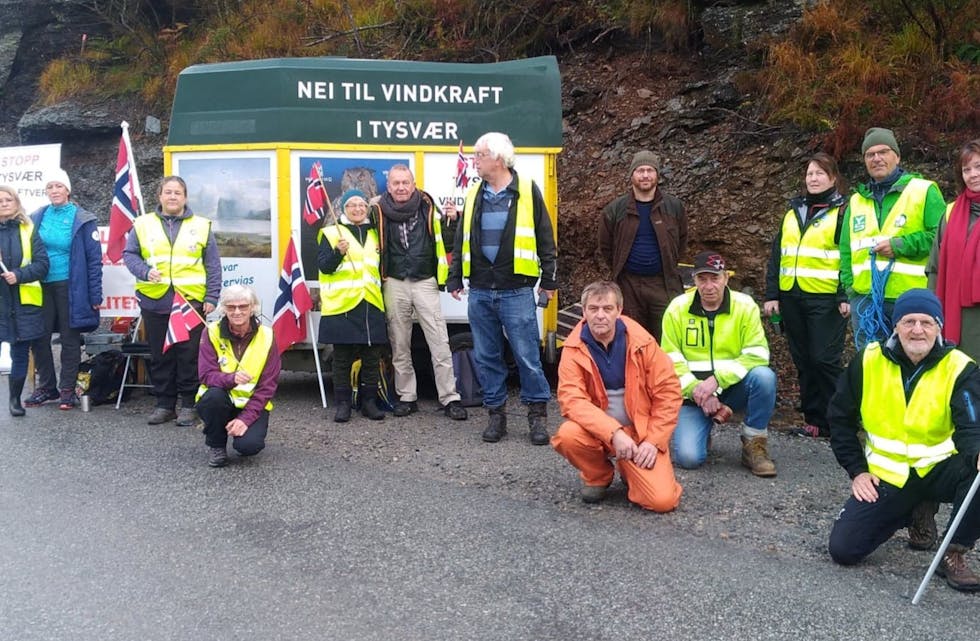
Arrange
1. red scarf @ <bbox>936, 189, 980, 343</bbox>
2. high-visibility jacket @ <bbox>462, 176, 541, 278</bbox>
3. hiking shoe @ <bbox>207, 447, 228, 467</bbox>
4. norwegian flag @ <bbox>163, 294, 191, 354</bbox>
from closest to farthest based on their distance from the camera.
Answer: red scarf @ <bbox>936, 189, 980, 343</bbox> → hiking shoe @ <bbox>207, 447, 228, 467</bbox> → high-visibility jacket @ <bbox>462, 176, 541, 278</bbox> → norwegian flag @ <bbox>163, 294, 191, 354</bbox>

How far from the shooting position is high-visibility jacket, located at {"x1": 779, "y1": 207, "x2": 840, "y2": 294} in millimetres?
6336

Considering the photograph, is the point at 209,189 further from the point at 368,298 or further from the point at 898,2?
the point at 898,2

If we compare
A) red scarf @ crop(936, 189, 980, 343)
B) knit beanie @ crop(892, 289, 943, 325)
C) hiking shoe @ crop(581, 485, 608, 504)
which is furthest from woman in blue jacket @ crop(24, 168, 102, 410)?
red scarf @ crop(936, 189, 980, 343)

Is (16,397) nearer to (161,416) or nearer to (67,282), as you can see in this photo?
(67,282)

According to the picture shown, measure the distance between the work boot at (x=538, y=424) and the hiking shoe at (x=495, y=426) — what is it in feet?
0.67

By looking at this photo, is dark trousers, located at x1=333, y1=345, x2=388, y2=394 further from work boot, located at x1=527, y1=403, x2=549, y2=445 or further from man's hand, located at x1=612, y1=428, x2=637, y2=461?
man's hand, located at x1=612, y1=428, x2=637, y2=461

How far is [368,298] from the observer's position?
734 cm

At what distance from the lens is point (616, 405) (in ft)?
17.6

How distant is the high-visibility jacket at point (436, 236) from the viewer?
7387 mm

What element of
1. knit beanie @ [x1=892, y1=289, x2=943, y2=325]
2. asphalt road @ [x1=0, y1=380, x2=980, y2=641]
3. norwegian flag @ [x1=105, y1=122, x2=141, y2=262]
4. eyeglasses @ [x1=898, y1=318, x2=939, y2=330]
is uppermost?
norwegian flag @ [x1=105, y1=122, x2=141, y2=262]

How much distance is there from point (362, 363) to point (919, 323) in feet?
15.0

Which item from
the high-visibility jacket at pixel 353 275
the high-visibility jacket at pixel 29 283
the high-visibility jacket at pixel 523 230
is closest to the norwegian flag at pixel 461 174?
the high-visibility jacket at pixel 353 275

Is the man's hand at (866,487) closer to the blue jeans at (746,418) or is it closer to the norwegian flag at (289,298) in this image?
the blue jeans at (746,418)

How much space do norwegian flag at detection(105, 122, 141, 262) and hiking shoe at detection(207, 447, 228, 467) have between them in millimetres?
2957
